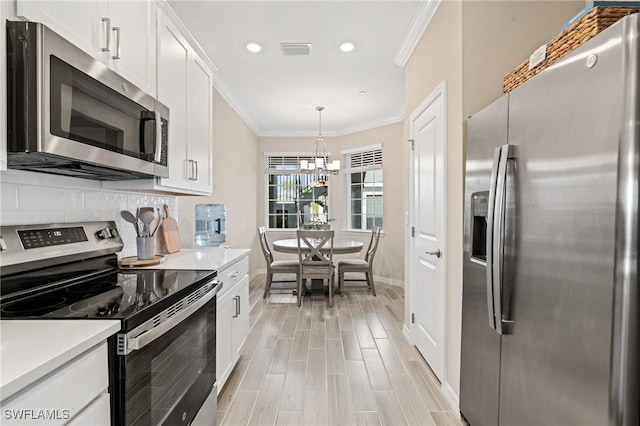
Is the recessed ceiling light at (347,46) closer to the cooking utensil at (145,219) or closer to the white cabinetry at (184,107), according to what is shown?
the white cabinetry at (184,107)

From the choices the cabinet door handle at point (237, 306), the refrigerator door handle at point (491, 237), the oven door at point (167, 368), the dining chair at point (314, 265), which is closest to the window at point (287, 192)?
the dining chair at point (314, 265)

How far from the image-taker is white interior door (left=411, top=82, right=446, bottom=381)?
2398 mm

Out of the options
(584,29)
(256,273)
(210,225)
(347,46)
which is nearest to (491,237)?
(584,29)

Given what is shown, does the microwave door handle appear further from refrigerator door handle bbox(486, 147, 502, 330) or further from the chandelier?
the chandelier

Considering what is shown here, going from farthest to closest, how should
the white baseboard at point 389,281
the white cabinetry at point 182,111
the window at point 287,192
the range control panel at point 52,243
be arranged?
1. the window at point 287,192
2. the white baseboard at point 389,281
3. the white cabinetry at point 182,111
4. the range control panel at point 52,243

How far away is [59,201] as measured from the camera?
5.27 ft

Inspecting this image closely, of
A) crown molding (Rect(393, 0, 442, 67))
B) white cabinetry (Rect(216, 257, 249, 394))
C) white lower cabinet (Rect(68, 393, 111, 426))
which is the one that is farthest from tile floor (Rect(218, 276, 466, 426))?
crown molding (Rect(393, 0, 442, 67))

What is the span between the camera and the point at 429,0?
249 centimetres

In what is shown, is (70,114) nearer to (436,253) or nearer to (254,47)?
(436,253)

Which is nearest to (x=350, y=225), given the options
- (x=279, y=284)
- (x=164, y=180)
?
(x=279, y=284)

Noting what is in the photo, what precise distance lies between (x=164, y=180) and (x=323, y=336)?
2215 mm

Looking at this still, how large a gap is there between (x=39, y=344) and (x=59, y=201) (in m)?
1.01

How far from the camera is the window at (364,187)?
618 cm

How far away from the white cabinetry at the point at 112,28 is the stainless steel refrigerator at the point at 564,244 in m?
1.82
